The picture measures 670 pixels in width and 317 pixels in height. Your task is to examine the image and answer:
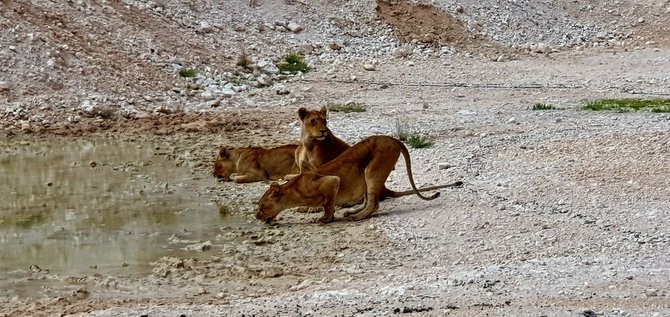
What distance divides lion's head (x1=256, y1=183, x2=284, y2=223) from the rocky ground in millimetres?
127

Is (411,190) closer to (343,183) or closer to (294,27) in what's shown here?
(343,183)

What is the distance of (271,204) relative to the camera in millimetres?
12688

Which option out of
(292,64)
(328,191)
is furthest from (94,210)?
(292,64)

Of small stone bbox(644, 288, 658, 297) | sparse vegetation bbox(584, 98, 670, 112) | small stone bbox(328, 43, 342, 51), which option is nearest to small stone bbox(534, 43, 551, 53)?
small stone bbox(328, 43, 342, 51)

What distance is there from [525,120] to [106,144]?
20.0ft

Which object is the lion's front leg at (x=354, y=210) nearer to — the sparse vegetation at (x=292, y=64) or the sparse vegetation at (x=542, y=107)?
the sparse vegetation at (x=542, y=107)

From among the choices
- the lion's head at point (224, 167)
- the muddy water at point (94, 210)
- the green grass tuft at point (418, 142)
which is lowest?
the muddy water at point (94, 210)

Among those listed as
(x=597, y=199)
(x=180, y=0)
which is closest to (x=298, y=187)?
(x=597, y=199)

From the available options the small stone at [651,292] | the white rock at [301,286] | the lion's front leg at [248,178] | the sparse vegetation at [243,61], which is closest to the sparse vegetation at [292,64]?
the sparse vegetation at [243,61]

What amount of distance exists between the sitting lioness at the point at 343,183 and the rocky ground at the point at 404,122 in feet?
0.68

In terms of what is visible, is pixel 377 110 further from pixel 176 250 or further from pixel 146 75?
pixel 176 250

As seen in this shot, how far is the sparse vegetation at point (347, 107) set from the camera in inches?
789

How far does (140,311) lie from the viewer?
369 inches

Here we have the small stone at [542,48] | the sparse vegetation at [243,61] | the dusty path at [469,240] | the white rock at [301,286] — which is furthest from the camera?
the small stone at [542,48]
